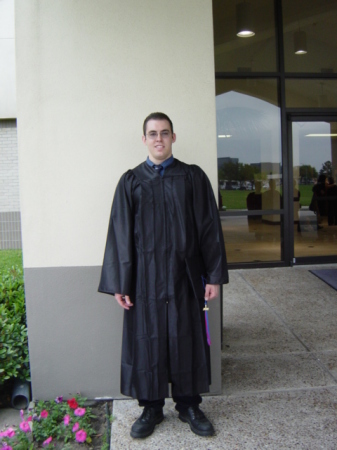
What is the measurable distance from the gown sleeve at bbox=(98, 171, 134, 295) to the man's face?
234 millimetres

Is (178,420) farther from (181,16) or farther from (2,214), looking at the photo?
(2,214)

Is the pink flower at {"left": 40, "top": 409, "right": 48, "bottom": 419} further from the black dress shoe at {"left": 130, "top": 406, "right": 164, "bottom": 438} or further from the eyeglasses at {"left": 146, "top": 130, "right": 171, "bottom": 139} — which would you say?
the eyeglasses at {"left": 146, "top": 130, "right": 171, "bottom": 139}

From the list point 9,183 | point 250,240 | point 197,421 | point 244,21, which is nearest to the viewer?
point 197,421

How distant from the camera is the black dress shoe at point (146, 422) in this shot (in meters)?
2.99

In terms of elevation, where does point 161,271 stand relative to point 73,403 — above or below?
above

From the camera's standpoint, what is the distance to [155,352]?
2.94 m

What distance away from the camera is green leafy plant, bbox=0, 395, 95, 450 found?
9.77 ft

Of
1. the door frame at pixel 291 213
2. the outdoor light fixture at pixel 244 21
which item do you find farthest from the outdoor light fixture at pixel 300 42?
the door frame at pixel 291 213

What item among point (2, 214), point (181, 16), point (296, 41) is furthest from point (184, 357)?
point (2, 214)

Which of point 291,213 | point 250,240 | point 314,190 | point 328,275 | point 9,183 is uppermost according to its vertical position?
point 9,183

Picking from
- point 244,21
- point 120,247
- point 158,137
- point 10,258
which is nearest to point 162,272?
point 120,247

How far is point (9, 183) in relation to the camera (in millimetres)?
11914

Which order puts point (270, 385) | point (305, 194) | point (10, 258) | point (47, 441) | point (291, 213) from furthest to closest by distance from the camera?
point (10, 258) < point (305, 194) < point (291, 213) < point (270, 385) < point (47, 441)

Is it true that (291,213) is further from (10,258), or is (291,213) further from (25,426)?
(25,426)
